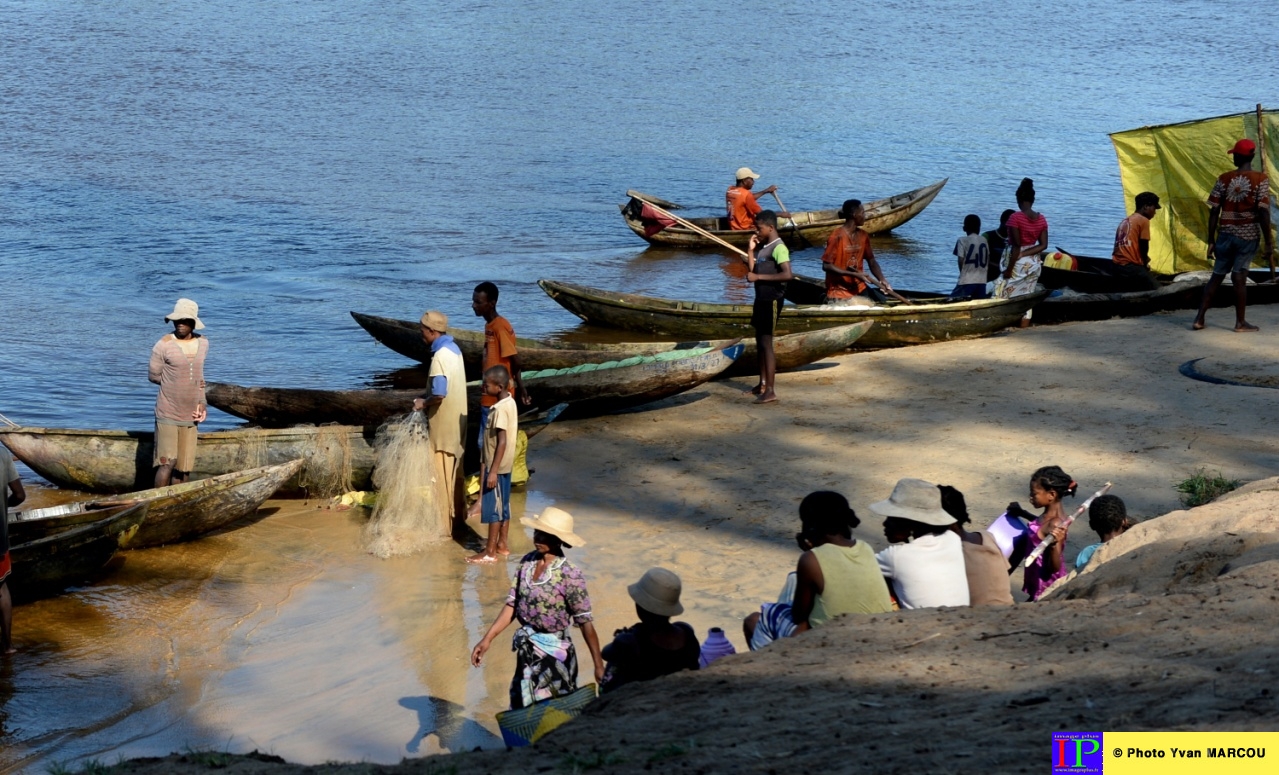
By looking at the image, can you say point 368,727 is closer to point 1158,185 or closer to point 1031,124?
point 1158,185

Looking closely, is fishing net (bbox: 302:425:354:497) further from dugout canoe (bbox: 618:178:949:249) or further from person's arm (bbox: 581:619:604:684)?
dugout canoe (bbox: 618:178:949:249)

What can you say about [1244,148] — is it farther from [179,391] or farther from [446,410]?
[179,391]

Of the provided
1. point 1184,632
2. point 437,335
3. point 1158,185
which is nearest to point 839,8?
point 1158,185

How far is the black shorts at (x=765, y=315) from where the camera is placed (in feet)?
40.0

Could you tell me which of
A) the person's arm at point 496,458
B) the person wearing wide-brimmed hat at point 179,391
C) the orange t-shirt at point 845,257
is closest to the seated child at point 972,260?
the orange t-shirt at point 845,257

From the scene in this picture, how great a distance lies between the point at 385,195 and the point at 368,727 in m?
20.7

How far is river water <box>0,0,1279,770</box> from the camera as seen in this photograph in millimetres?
9047

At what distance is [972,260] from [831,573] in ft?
34.9

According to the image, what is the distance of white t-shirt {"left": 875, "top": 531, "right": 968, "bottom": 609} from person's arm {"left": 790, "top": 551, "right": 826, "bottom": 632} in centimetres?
55

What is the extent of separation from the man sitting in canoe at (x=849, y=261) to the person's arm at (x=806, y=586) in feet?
27.7

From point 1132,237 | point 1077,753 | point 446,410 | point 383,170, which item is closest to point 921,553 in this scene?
point 1077,753

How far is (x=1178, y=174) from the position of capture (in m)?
16.9

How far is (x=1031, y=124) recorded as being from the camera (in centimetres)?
3619

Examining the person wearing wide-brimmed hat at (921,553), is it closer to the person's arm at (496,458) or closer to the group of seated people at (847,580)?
the group of seated people at (847,580)
